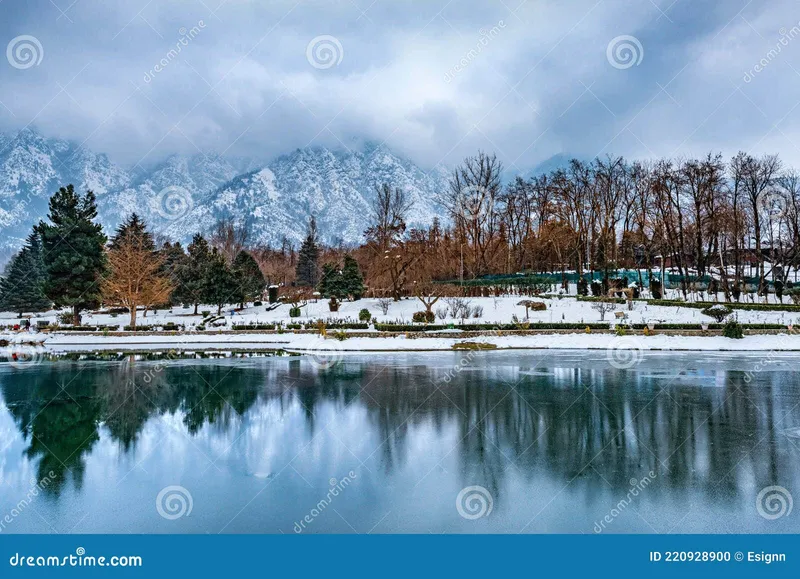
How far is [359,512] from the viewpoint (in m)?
6.73

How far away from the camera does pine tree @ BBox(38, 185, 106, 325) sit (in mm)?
40375

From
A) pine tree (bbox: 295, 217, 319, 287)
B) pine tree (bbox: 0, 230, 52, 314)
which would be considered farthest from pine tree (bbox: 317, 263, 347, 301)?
pine tree (bbox: 295, 217, 319, 287)

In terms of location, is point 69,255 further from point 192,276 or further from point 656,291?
point 656,291

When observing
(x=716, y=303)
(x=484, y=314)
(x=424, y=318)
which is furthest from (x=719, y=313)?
(x=424, y=318)

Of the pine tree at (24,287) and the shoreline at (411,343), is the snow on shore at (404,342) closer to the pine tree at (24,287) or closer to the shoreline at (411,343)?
the shoreline at (411,343)

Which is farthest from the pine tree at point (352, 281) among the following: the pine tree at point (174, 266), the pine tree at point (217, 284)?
the pine tree at point (174, 266)

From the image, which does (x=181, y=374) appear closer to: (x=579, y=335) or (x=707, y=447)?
(x=707, y=447)

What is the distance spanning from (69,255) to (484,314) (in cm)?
2976

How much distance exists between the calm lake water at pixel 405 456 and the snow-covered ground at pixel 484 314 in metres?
16.2

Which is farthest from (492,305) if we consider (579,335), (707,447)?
(707,447)

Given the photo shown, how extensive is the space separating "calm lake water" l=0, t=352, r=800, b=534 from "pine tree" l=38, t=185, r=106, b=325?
90.1 ft

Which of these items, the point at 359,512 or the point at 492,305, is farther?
the point at 492,305

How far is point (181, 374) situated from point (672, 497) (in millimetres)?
16076

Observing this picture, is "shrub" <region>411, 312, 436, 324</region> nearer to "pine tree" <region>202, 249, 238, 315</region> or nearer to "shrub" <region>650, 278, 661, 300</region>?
"shrub" <region>650, 278, 661, 300</region>
